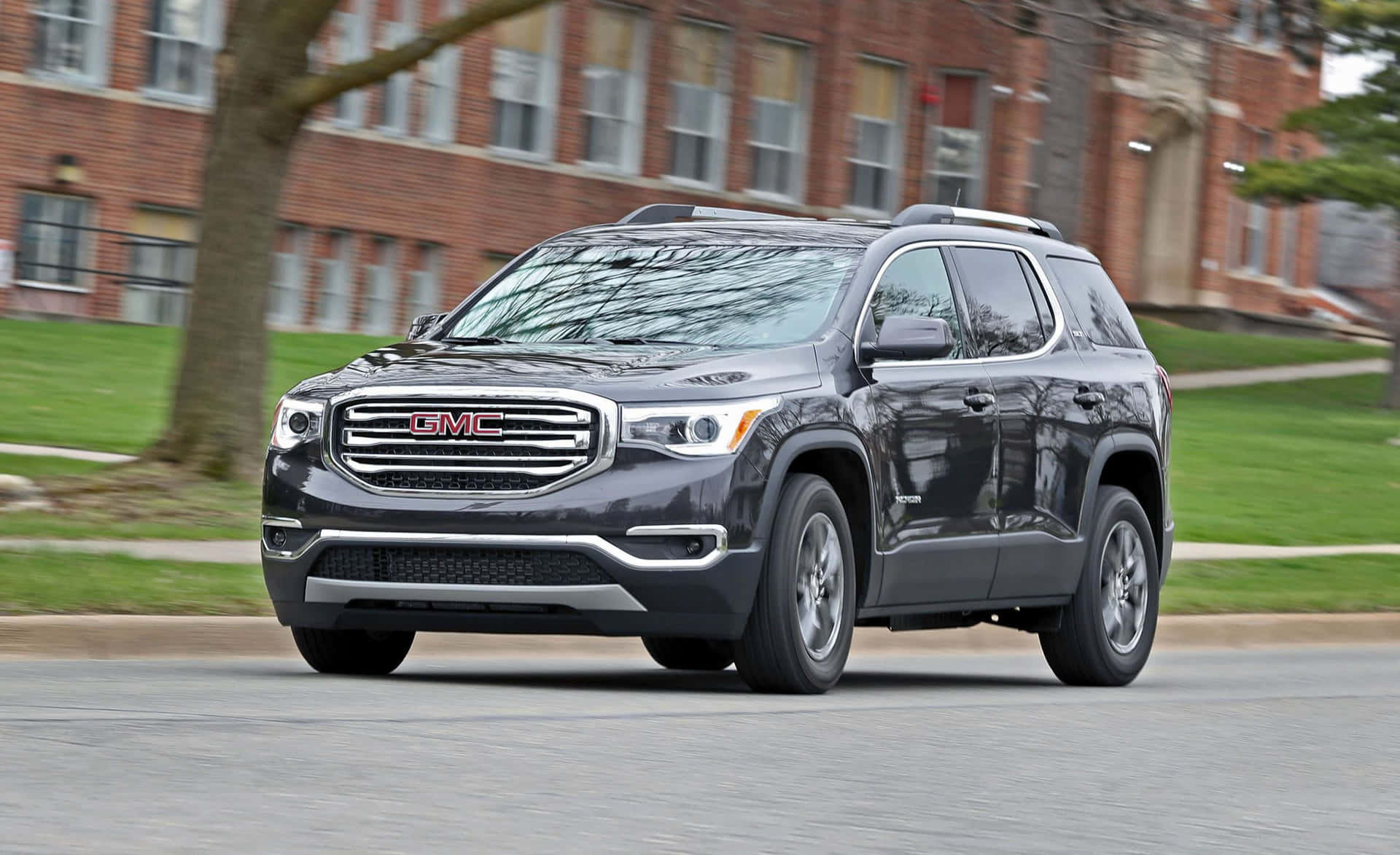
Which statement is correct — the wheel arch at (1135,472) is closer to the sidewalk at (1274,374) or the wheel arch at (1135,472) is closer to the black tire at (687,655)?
the black tire at (687,655)

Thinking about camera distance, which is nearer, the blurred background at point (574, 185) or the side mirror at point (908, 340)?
the side mirror at point (908, 340)

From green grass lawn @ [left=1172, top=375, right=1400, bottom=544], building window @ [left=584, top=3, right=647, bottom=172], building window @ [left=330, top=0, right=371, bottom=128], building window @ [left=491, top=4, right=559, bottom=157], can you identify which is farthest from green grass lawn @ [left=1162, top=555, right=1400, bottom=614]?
building window @ [left=584, top=3, right=647, bottom=172]

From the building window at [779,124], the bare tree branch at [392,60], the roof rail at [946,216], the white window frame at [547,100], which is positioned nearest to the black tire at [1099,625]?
the roof rail at [946,216]

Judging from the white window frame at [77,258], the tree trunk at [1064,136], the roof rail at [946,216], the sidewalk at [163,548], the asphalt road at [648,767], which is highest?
the tree trunk at [1064,136]

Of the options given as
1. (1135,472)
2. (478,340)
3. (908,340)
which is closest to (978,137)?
(1135,472)

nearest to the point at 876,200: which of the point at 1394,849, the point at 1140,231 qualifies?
the point at 1140,231

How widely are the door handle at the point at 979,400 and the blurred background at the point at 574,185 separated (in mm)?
3541

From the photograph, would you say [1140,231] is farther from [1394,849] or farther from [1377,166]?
[1394,849]

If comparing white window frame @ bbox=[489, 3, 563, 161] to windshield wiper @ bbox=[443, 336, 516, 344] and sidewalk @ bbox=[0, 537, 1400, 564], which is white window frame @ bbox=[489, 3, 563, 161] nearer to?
sidewalk @ bbox=[0, 537, 1400, 564]

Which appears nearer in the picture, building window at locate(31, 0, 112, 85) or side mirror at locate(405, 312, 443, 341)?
side mirror at locate(405, 312, 443, 341)

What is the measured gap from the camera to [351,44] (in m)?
36.8

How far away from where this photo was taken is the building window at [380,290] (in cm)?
3748

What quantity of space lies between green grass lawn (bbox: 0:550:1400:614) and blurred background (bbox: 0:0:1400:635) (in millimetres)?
49

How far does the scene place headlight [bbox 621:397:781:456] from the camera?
8922 mm
